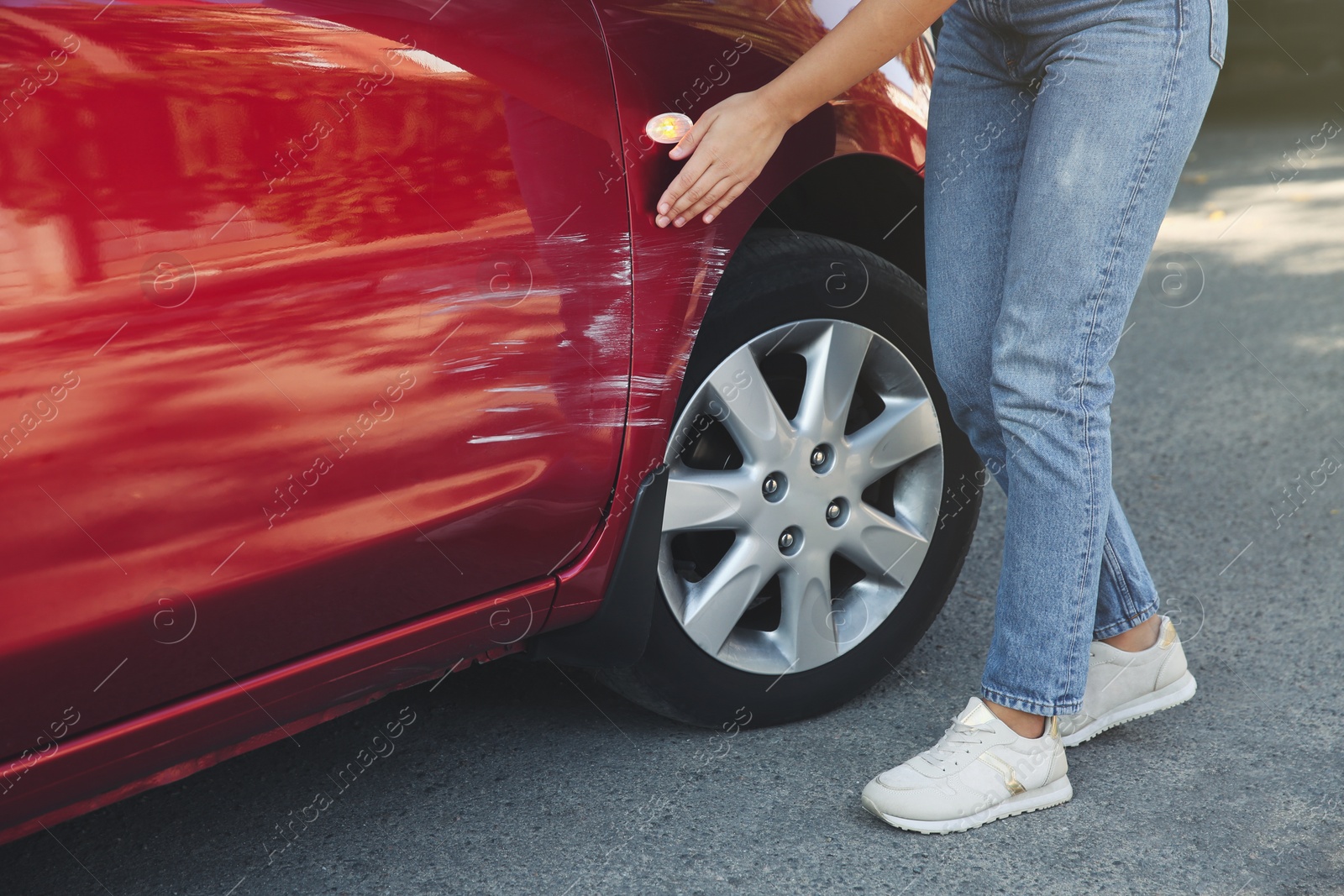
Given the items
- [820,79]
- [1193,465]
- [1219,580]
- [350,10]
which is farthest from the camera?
[1193,465]

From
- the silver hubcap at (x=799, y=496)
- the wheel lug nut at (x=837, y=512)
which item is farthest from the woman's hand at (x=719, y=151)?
the wheel lug nut at (x=837, y=512)

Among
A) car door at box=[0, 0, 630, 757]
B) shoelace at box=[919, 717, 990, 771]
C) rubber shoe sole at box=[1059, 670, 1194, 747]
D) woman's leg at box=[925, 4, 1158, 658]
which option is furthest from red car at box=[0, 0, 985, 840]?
rubber shoe sole at box=[1059, 670, 1194, 747]

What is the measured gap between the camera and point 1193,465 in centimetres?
321

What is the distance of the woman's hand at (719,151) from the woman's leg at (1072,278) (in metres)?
0.36

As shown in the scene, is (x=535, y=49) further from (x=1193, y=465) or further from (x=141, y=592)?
(x=1193, y=465)

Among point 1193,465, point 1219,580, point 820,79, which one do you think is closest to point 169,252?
point 820,79

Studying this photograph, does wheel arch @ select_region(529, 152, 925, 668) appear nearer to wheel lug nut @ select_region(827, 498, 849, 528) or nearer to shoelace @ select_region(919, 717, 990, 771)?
wheel lug nut @ select_region(827, 498, 849, 528)

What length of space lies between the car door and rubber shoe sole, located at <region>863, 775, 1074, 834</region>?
624 millimetres

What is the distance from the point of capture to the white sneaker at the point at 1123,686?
1.98 m

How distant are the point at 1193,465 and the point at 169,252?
2.70 meters

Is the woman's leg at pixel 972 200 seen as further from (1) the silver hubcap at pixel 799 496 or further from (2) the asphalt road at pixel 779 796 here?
(2) the asphalt road at pixel 779 796

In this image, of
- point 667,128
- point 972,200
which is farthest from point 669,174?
point 972,200

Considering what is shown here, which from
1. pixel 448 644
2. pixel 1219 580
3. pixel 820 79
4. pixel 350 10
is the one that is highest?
pixel 350 10

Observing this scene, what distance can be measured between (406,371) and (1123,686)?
4.12 ft
